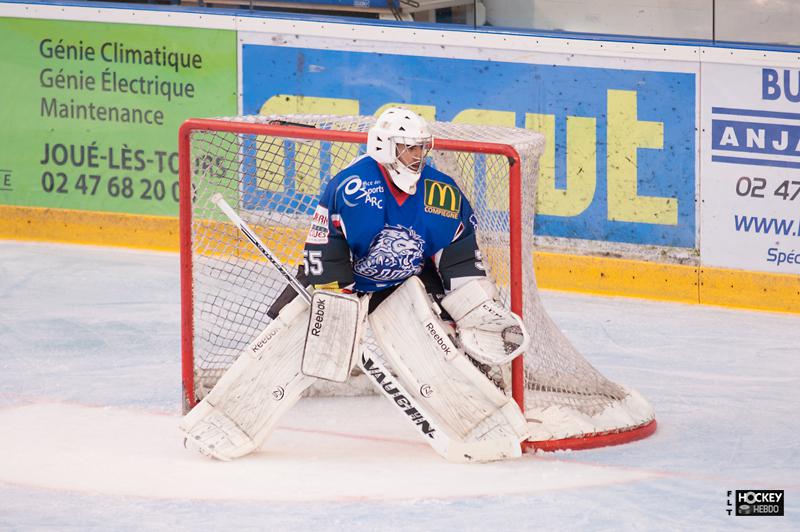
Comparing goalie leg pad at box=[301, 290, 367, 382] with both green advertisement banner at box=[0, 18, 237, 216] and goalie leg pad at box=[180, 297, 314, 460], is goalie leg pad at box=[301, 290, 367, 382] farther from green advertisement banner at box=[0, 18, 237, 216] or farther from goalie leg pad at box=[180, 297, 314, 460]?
green advertisement banner at box=[0, 18, 237, 216]

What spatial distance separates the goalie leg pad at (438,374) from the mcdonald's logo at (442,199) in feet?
0.84

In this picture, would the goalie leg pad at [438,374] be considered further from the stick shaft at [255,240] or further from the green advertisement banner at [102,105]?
the green advertisement banner at [102,105]

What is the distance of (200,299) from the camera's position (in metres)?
6.43

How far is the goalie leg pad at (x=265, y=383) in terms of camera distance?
5309 millimetres

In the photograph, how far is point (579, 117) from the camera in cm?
775

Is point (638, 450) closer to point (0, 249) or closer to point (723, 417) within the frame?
point (723, 417)

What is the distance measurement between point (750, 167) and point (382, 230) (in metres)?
2.80

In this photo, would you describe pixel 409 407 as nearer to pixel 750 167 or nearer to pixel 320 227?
pixel 320 227

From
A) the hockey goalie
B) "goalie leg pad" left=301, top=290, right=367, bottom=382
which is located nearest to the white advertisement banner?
the hockey goalie

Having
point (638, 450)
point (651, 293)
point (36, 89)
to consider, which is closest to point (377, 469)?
point (638, 450)

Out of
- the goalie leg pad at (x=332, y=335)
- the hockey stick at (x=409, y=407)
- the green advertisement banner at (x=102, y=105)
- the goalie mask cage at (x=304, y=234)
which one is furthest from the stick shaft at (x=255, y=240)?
the green advertisement banner at (x=102, y=105)

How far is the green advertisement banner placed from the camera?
27.8ft

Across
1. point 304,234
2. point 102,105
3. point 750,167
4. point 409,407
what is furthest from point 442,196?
point 102,105

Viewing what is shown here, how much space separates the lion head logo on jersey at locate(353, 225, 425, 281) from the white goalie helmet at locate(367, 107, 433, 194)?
0.49 ft
